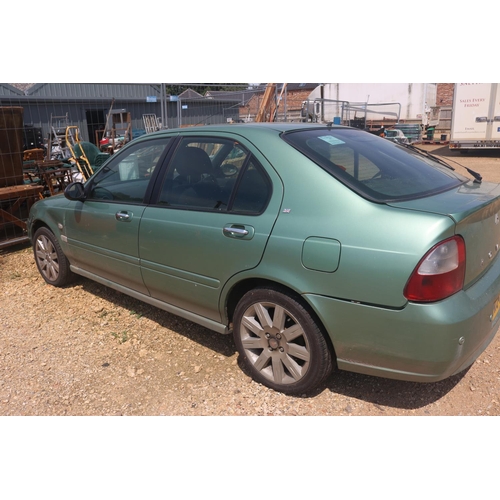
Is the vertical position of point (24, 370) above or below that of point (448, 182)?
below

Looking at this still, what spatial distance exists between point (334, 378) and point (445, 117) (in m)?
33.8

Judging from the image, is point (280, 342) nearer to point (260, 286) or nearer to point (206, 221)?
point (260, 286)

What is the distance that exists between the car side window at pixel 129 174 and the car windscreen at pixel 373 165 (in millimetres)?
1296

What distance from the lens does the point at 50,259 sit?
507cm

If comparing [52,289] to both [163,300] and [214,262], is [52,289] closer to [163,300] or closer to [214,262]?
[163,300]

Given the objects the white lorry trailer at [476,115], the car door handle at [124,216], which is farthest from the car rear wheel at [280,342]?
the white lorry trailer at [476,115]

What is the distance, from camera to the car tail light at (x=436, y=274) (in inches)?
93.0

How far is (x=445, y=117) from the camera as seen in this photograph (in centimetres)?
3266

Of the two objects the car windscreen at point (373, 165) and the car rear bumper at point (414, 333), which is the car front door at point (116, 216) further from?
the car rear bumper at point (414, 333)

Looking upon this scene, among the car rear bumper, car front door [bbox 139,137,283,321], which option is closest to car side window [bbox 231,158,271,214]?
car front door [bbox 139,137,283,321]

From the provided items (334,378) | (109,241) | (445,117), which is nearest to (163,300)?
(109,241)

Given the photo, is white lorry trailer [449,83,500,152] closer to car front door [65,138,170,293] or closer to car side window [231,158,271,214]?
car front door [65,138,170,293]

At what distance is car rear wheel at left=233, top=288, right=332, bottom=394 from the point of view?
9.20 feet

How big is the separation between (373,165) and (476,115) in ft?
61.4
